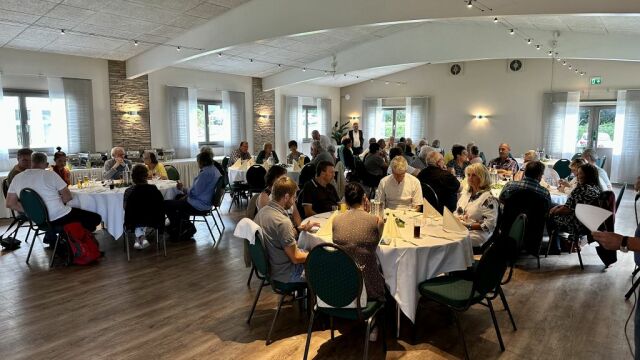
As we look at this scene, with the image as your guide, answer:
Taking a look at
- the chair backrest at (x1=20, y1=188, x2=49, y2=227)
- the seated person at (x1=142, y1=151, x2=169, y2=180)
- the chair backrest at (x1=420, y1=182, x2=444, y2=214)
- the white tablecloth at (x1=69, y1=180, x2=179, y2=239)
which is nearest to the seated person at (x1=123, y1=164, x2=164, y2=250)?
the white tablecloth at (x1=69, y1=180, x2=179, y2=239)

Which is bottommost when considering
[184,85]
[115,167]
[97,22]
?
[115,167]

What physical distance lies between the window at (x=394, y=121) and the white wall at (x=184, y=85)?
5166 mm

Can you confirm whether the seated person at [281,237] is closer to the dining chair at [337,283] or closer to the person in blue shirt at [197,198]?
the dining chair at [337,283]

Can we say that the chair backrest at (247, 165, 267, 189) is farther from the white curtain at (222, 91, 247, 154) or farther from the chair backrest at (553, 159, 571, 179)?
the chair backrest at (553, 159, 571, 179)

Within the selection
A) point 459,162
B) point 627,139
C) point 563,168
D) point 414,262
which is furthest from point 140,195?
point 627,139

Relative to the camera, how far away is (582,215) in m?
2.07

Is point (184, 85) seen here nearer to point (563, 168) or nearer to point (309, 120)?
point (309, 120)

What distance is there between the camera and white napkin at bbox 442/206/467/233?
3418 millimetres

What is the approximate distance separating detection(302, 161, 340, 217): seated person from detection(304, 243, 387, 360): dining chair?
65.5 inches

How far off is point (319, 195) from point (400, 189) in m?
0.93

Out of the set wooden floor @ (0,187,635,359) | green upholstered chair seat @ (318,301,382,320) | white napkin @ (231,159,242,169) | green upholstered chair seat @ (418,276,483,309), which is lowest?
wooden floor @ (0,187,635,359)

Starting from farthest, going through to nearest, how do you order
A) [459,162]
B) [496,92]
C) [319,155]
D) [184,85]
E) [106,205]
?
1. [496,92]
2. [184,85]
3. [319,155]
4. [459,162]
5. [106,205]

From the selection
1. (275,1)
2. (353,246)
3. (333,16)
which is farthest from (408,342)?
(275,1)

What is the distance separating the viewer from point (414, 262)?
3.06 meters
